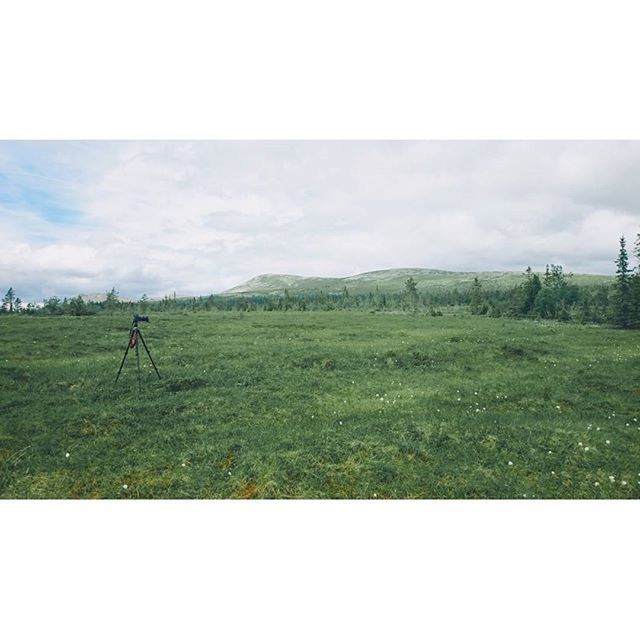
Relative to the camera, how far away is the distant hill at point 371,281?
549 inches

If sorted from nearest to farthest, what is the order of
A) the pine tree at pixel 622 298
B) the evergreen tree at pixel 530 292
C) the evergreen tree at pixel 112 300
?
the pine tree at pixel 622 298
the evergreen tree at pixel 112 300
the evergreen tree at pixel 530 292

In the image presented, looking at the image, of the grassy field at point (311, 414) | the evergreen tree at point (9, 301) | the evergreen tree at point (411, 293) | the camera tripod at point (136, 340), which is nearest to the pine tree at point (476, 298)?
the evergreen tree at point (411, 293)

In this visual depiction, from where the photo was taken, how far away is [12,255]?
11.6 metres

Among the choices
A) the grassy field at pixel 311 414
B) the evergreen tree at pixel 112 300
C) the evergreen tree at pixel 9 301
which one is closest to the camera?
the grassy field at pixel 311 414

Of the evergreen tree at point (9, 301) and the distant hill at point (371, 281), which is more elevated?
the distant hill at point (371, 281)

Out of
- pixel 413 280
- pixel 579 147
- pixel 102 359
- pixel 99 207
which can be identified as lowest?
pixel 102 359

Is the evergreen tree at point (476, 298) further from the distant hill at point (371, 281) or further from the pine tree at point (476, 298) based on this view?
the distant hill at point (371, 281)

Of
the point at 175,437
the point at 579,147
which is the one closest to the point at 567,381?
the point at 579,147

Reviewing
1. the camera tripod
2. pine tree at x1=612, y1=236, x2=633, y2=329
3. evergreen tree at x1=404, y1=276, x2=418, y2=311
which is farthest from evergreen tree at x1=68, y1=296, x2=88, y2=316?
pine tree at x1=612, y1=236, x2=633, y2=329

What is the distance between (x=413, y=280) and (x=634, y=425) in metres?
11.4

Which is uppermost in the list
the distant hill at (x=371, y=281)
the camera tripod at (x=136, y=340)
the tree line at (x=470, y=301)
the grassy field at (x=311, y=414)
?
the distant hill at (x=371, y=281)

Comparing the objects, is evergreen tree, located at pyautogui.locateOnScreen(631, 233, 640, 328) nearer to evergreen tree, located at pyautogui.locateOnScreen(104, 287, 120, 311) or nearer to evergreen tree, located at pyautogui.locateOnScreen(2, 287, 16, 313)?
evergreen tree, located at pyautogui.locateOnScreen(104, 287, 120, 311)

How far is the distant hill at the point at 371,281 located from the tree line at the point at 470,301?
0.74 ft

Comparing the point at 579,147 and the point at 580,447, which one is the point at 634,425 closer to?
the point at 580,447
